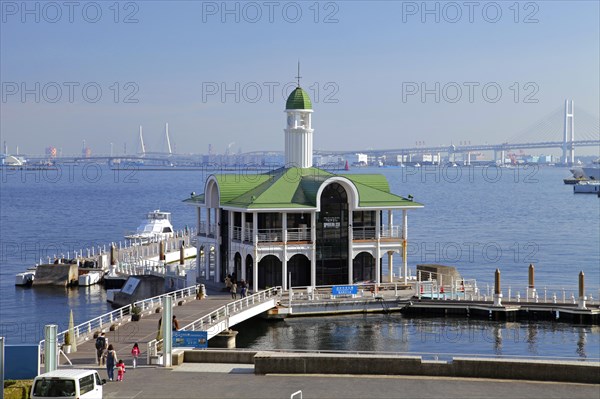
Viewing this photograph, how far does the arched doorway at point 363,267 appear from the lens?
59562 mm

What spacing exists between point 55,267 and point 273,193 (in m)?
23.4

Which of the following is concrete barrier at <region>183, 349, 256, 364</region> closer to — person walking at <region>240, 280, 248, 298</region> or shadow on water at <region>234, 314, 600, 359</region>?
shadow on water at <region>234, 314, 600, 359</region>

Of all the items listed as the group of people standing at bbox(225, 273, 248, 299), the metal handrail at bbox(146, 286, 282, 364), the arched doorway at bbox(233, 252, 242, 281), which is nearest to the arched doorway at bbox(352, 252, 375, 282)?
the metal handrail at bbox(146, 286, 282, 364)

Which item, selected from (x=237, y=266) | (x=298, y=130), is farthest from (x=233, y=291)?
(x=298, y=130)

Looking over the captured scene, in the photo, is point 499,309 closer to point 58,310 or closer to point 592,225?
point 58,310

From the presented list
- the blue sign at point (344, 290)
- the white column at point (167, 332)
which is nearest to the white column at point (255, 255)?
the blue sign at point (344, 290)

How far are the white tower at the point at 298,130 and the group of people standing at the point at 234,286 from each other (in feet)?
30.1

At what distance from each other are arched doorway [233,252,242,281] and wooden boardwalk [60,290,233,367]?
282cm

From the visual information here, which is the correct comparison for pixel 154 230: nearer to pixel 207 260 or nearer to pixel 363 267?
pixel 207 260

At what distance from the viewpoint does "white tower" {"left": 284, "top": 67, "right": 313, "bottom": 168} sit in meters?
62.5

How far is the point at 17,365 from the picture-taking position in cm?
3147

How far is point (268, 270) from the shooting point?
2263 inches

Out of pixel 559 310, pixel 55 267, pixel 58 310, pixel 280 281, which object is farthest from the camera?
pixel 55 267

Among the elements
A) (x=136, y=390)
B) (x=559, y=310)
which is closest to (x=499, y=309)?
(x=559, y=310)
